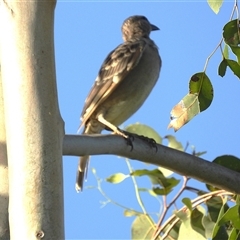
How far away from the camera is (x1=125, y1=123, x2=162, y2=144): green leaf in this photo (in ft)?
13.2

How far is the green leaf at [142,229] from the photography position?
347 cm

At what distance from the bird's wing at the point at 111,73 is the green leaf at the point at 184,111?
2115mm

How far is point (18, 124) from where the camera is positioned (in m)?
1.92

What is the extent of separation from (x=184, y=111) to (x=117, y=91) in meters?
2.25

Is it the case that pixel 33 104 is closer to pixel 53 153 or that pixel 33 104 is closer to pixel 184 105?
pixel 53 153

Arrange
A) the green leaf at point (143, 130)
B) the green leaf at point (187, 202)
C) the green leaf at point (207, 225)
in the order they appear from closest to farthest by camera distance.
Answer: the green leaf at point (187, 202), the green leaf at point (207, 225), the green leaf at point (143, 130)

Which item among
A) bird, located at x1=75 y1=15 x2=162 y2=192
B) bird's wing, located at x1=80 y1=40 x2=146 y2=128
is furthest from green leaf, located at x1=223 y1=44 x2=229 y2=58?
bird's wing, located at x1=80 y1=40 x2=146 y2=128

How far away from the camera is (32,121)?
6.25ft

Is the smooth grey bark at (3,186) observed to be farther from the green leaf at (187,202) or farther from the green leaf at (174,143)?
the green leaf at (174,143)

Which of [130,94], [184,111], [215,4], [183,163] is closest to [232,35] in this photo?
[215,4]

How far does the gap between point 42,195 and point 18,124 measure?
0.20m

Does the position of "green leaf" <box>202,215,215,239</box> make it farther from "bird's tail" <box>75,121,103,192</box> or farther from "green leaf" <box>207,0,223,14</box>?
"bird's tail" <box>75,121,103,192</box>

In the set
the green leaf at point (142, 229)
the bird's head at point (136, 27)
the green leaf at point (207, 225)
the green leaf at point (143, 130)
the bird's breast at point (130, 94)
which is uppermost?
the bird's head at point (136, 27)

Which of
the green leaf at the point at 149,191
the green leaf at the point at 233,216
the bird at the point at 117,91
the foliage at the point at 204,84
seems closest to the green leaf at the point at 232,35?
the foliage at the point at 204,84
